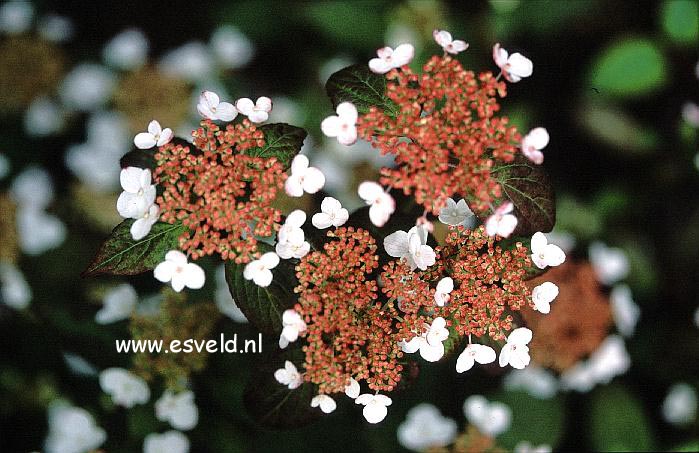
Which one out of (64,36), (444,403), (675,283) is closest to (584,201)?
(675,283)

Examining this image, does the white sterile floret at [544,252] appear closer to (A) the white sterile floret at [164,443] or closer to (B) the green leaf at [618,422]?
(A) the white sterile floret at [164,443]

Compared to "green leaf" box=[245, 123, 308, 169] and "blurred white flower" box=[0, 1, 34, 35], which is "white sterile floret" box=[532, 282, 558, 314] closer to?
"green leaf" box=[245, 123, 308, 169]

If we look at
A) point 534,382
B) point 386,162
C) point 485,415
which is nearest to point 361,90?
point 386,162

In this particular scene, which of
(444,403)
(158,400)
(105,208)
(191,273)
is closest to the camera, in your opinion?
(191,273)

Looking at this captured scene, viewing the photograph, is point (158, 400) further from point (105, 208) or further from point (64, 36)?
point (64, 36)

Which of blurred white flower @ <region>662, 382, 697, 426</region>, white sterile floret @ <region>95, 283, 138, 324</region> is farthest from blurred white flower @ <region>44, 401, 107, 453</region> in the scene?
blurred white flower @ <region>662, 382, 697, 426</region>

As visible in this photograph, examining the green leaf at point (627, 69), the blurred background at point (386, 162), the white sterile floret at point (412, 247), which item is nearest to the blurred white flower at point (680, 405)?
the blurred background at point (386, 162)
